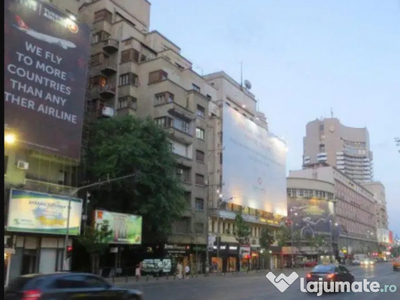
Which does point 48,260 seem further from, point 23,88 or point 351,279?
point 351,279

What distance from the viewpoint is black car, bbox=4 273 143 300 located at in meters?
12.1

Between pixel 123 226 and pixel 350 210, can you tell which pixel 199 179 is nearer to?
pixel 123 226

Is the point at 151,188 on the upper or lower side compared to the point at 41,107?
lower

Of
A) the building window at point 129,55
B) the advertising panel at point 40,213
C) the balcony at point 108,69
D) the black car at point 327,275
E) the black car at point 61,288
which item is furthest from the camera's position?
the building window at point 129,55

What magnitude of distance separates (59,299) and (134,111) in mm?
44603

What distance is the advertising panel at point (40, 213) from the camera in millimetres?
34844

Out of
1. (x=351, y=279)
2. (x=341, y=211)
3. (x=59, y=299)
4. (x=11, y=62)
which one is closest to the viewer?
(x=59, y=299)

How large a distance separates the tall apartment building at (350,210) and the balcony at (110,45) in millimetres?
79267

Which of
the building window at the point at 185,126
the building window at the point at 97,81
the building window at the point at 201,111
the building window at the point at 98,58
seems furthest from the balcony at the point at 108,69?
the building window at the point at 201,111

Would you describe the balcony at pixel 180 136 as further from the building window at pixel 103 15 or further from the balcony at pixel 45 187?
the building window at pixel 103 15

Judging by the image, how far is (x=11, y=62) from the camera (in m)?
37.8

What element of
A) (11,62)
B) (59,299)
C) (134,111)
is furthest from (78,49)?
(59,299)

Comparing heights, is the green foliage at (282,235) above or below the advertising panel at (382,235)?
below

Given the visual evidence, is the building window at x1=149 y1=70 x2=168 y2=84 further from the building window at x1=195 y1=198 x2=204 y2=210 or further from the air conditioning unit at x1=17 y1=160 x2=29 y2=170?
the air conditioning unit at x1=17 y1=160 x2=29 y2=170
